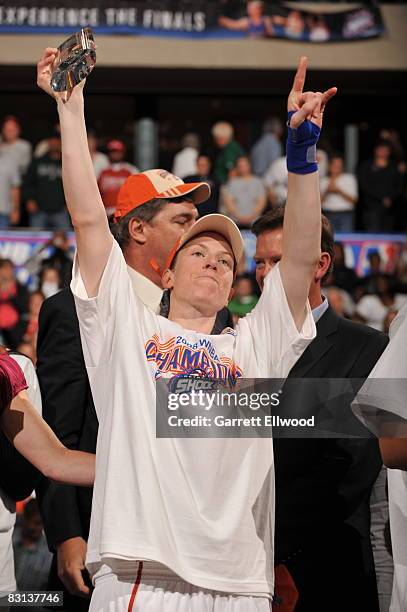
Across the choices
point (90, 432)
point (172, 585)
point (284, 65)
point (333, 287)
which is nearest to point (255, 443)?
point (172, 585)

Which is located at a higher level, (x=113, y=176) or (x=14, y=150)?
(x=14, y=150)

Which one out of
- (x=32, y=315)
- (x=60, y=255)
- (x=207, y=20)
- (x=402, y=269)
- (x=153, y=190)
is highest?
(x=207, y=20)

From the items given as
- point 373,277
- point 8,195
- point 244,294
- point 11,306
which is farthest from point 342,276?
point 8,195

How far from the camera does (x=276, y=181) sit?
12.9 m

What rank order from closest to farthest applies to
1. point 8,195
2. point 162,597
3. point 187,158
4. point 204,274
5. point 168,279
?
point 162,597, point 204,274, point 168,279, point 8,195, point 187,158

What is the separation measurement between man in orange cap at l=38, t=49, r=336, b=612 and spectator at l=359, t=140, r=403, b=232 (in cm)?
1092

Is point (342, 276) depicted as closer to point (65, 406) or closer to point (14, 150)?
point (14, 150)

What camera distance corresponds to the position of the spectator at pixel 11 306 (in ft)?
34.3

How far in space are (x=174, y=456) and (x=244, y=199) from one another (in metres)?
10.3

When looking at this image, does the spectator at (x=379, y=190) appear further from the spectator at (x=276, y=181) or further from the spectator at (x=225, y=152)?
the spectator at (x=225, y=152)

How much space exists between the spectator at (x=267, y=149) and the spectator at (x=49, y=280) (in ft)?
12.9

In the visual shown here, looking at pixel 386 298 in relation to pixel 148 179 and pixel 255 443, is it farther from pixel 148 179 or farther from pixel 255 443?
pixel 255 443

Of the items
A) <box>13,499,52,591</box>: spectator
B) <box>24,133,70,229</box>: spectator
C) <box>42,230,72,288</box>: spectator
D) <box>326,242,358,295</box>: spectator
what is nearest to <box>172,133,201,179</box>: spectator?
<box>24,133,70,229</box>: spectator

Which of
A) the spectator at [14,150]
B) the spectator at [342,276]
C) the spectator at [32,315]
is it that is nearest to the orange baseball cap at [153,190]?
the spectator at [32,315]
